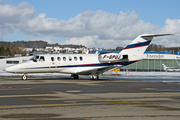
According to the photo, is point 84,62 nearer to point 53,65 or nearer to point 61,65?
point 61,65

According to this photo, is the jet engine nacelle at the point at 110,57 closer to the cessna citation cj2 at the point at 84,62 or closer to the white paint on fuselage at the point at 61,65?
the cessna citation cj2 at the point at 84,62

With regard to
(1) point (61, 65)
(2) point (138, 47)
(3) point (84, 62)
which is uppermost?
(2) point (138, 47)

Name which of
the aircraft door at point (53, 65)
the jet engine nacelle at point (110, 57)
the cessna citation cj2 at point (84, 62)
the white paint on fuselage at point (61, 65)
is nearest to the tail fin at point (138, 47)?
the cessna citation cj2 at point (84, 62)

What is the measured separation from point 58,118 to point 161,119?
3.44 metres

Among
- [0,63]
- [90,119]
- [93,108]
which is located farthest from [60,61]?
[0,63]

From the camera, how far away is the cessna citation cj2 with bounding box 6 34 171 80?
27.3 m

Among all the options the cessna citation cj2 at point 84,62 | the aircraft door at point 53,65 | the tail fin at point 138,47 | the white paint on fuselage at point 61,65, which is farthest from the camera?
the tail fin at point 138,47

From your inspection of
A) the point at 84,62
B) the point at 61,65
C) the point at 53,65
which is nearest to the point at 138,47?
the point at 84,62

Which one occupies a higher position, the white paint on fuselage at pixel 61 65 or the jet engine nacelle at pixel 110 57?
the jet engine nacelle at pixel 110 57

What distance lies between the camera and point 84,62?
29172 millimetres

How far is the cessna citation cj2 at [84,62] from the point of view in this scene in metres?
27.3

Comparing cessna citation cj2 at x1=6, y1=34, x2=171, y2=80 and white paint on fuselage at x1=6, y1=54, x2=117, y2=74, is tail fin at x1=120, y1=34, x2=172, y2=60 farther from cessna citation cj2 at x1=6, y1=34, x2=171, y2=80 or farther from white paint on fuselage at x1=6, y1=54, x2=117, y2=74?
white paint on fuselage at x1=6, y1=54, x2=117, y2=74

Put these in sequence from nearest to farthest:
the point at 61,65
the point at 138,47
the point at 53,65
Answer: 1. the point at 53,65
2. the point at 61,65
3. the point at 138,47

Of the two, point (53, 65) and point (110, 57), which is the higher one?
point (110, 57)
